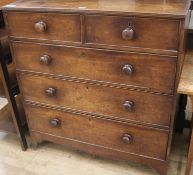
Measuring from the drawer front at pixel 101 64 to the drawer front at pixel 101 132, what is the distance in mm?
273

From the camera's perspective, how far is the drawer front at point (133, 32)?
1105mm

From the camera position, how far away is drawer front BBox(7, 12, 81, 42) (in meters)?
1.25

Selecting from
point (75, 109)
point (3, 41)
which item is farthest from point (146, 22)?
point (3, 41)

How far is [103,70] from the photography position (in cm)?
132

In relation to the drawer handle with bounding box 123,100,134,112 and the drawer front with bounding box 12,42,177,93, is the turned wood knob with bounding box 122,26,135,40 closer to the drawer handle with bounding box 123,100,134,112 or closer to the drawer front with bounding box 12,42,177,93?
the drawer front with bounding box 12,42,177,93

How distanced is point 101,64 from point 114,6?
0.27 metres

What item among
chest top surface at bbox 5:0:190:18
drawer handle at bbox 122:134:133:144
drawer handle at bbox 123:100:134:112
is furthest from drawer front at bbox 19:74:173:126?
chest top surface at bbox 5:0:190:18

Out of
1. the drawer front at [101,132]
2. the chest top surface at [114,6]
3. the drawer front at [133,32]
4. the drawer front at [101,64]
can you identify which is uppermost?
the chest top surface at [114,6]

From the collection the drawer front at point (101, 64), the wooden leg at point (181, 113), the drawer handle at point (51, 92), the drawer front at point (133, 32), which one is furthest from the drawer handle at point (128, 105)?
the wooden leg at point (181, 113)

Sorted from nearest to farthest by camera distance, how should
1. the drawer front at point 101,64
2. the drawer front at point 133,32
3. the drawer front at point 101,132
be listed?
1. the drawer front at point 133,32
2. the drawer front at point 101,64
3. the drawer front at point 101,132

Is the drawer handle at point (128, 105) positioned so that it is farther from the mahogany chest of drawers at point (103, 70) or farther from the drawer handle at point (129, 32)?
the drawer handle at point (129, 32)

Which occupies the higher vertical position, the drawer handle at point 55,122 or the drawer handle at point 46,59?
the drawer handle at point 46,59

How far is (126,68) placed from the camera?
1.25m

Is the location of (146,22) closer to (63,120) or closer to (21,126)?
(63,120)
